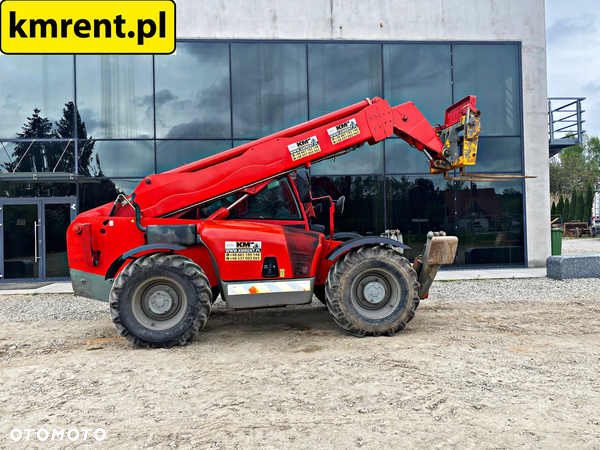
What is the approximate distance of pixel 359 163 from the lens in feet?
43.9

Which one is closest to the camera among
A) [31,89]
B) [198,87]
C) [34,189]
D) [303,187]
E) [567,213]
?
[303,187]

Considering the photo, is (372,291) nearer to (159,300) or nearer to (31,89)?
(159,300)

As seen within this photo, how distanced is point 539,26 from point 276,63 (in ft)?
26.9

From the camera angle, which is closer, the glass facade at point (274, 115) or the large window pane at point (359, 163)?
the glass facade at point (274, 115)

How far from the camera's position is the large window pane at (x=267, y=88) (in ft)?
43.4

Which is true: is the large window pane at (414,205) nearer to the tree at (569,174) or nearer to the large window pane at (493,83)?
the large window pane at (493,83)

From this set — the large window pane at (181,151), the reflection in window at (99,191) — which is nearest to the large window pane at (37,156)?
the reflection in window at (99,191)

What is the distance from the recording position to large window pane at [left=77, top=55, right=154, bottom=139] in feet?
42.7

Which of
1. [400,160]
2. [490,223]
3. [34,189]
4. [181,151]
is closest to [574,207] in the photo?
[490,223]

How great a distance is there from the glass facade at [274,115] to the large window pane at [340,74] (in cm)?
3

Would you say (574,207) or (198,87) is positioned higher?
(198,87)

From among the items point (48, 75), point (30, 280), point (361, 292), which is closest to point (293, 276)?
point (361, 292)

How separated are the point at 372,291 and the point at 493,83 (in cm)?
1057

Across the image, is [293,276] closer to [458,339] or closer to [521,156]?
[458,339]
